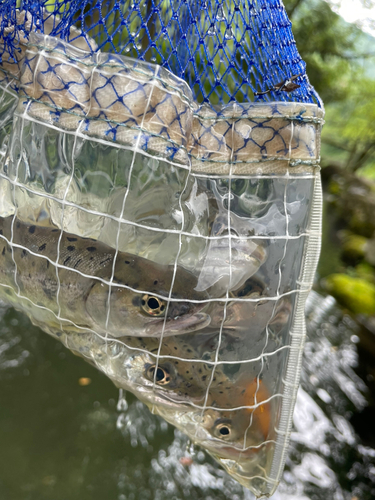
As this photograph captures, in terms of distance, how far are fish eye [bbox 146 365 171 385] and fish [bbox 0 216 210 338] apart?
0.59 feet

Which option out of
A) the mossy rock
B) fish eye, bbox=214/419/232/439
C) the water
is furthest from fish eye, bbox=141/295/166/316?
the mossy rock

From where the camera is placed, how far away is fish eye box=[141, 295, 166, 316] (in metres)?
1.59

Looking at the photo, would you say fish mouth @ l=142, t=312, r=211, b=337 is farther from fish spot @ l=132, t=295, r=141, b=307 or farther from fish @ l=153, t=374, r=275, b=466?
fish @ l=153, t=374, r=275, b=466

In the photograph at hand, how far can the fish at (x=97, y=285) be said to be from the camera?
1.57 metres

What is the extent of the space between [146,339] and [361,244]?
10.9 meters

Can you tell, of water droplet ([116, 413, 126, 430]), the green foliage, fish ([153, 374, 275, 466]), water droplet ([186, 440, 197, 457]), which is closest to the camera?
fish ([153, 374, 275, 466])

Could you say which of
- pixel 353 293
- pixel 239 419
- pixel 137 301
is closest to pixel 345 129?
pixel 353 293

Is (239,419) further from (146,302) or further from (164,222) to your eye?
(164,222)

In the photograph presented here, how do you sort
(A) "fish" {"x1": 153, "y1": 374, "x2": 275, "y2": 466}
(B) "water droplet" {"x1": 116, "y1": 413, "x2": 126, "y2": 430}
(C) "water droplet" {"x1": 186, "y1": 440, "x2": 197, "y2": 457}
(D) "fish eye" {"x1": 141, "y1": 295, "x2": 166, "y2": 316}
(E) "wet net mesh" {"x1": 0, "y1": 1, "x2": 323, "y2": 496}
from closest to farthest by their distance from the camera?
(E) "wet net mesh" {"x1": 0, "y1": 1, "x2": 323, "y2": 496} < (D) "fish eye" {"x1": 141, "y1": 295, "x2": 166, "y2": 316} < (A) "fish" {"x1": 153, "y1": 374, "x2": 275, "y2": 466} < (C) "water droplet" {"x1": 186, "y1": 440, "x2": 197, "y2": 457} < (B) "water droplet" {"x1": 116, "y1": 413, "x2": 126, "y2": 430}

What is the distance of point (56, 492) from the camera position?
2.97m

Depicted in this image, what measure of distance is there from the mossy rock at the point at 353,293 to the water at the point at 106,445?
313 centimetres

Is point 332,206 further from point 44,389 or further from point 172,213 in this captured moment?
point 172,213

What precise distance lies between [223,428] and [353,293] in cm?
657

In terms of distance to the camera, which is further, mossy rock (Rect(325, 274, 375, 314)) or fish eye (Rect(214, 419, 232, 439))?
mossy rock (Rect(325, 274, 375, 314))
